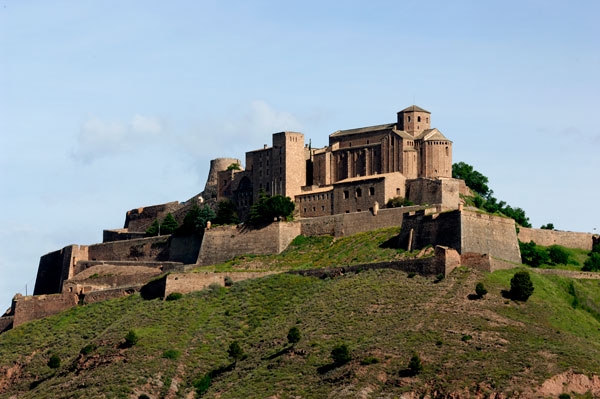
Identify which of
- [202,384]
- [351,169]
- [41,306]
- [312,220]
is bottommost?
[202,384]

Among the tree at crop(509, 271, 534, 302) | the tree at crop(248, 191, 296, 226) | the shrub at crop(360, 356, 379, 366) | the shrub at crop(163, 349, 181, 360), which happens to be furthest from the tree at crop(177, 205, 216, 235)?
the shrub at crop(360, 356, 379, 366)

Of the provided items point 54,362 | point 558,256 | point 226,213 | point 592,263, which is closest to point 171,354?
point 54,362

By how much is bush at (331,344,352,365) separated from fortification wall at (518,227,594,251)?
24345mm

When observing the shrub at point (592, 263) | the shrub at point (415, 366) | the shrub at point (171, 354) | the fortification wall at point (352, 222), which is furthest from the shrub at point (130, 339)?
the shrub at point (592, 263)

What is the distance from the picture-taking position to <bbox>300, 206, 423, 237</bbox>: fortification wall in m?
101

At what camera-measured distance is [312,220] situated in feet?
346

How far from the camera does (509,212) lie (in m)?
109

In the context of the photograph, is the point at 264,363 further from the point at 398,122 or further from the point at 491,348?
the point at 398,122

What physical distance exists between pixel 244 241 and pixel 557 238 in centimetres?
2100

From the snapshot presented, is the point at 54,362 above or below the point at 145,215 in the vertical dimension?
below

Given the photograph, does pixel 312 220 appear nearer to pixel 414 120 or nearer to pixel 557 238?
pixel 414 120

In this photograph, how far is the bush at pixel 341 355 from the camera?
77312 mm

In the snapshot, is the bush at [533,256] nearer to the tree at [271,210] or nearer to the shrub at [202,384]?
the tree at [271,210]

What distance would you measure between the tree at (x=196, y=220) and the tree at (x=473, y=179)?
18.0 metres
